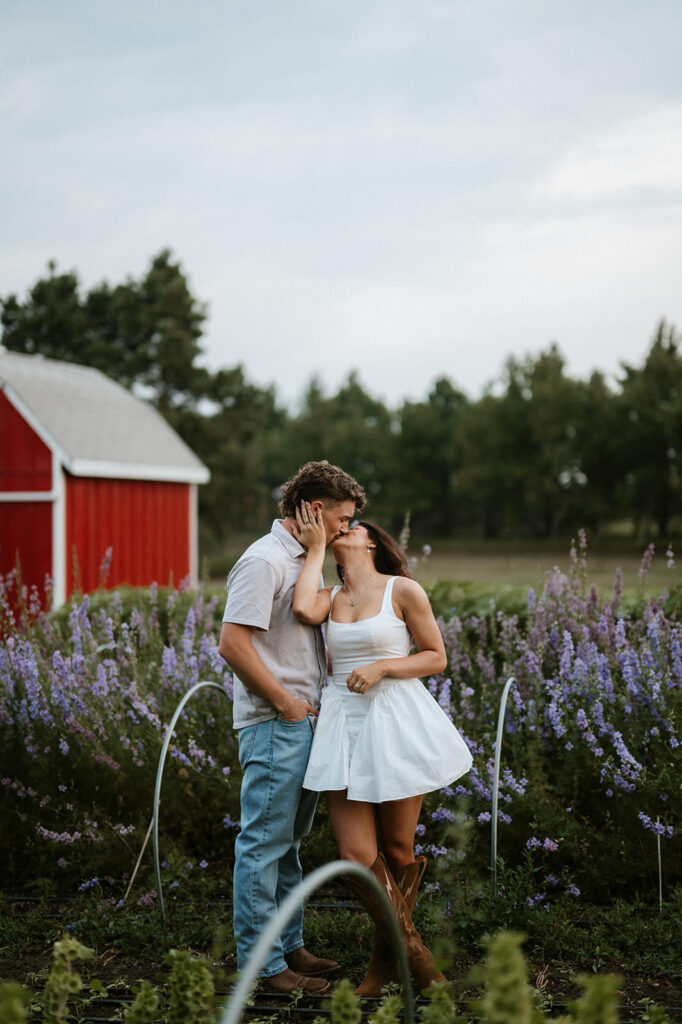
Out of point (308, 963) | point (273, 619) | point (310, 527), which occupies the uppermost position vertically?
point (310, 527)

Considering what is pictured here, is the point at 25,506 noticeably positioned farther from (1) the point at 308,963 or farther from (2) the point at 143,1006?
(2) the point at 143,1006

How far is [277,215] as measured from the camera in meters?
17.1

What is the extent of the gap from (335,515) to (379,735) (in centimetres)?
85

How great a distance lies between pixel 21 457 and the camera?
13781mm

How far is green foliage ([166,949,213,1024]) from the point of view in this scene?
6.69 feet

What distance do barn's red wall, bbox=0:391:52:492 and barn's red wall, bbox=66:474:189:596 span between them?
432 mm

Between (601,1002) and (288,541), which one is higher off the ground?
(288,541)

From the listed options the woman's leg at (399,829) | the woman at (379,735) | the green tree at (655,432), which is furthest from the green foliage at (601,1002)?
the green tree at (655,432)

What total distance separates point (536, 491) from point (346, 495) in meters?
43.3

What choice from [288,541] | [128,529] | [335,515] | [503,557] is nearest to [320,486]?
[335,515]

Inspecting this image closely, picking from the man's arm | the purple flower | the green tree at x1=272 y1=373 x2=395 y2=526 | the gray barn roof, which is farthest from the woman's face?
the green tree at x1=272 y1=373 x2=395 y2=526

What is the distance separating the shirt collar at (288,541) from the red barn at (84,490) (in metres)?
9.14

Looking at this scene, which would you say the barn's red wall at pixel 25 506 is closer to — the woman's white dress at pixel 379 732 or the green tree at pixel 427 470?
the woman's white dress at pixel 379 732

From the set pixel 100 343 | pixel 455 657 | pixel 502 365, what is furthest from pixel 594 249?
pixel 502 365
